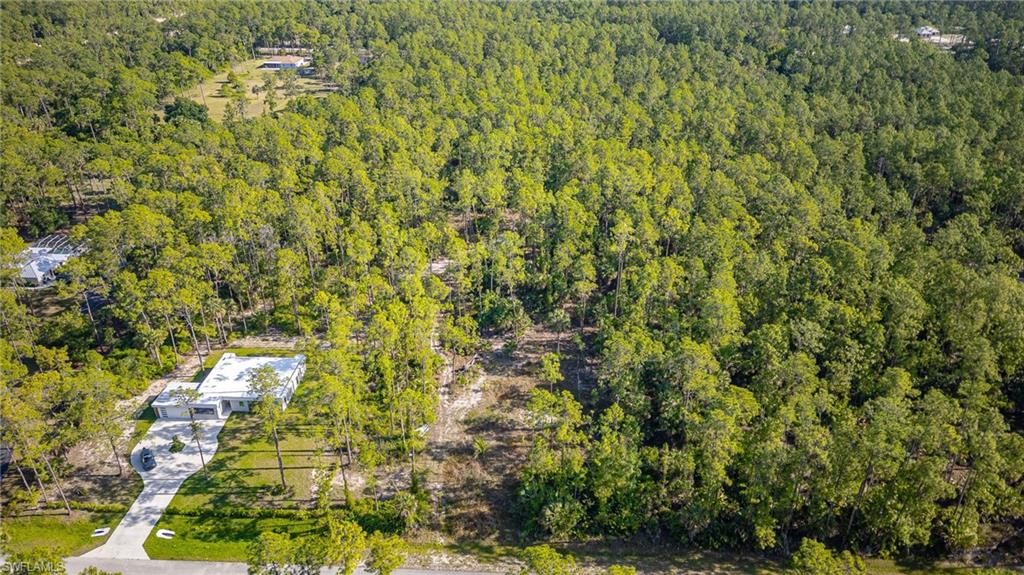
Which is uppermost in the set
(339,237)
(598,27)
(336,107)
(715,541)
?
(598,27)

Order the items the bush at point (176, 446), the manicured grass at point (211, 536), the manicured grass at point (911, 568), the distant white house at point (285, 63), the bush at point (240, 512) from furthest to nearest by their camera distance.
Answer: the distant white house at point (285, 63) → the bush at point (176, 446) → the bush at point (240, 512) → the manicured grass at point (211, 536) → the manicured grass at point (911, 568)

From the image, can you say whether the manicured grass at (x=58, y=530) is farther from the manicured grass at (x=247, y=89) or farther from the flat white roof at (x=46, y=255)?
the manicured grass at (x=247, y=89)

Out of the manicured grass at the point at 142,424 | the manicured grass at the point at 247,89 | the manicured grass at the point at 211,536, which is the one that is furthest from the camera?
the manicured grass at the point at 247,89

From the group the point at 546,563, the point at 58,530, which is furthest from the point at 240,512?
the point at 546,563

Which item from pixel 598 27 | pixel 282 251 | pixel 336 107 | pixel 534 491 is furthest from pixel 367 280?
pixel 598 27

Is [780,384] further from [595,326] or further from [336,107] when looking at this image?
[336,107]

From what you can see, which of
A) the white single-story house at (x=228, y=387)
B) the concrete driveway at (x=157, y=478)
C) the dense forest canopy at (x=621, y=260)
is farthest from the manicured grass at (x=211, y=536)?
the white single-story house at (x=228, y=387)

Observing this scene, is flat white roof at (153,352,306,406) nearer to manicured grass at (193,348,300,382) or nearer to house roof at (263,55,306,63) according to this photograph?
manicured grass at (193,348,300,382)
